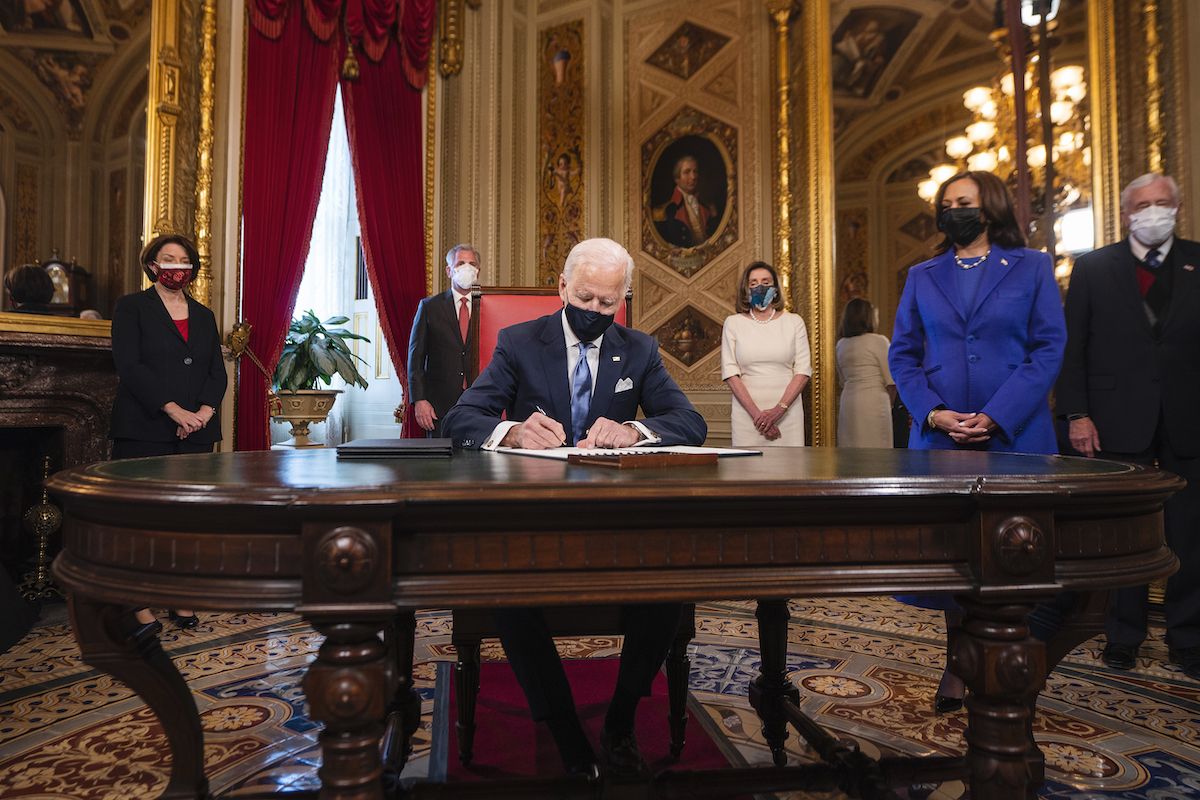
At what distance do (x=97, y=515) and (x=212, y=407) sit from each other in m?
Result: 2.90

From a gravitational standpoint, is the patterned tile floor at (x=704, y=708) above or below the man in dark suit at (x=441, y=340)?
below

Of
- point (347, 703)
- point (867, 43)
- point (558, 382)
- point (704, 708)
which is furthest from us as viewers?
point (867, 43)

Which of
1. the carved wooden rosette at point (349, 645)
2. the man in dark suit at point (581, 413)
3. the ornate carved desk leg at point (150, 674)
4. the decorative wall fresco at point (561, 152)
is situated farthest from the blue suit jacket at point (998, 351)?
the decorative wall fresco at point (561, 152)

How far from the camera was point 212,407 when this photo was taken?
381 centimetres

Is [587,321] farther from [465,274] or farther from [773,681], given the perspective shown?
[465,274]

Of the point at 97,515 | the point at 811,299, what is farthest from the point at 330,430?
the point at 97,515

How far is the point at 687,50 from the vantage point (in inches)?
261

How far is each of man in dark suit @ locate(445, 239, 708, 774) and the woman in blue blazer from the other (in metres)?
0.80

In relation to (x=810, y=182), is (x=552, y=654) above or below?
below

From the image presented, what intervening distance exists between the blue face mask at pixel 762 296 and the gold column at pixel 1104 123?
2.00 meters

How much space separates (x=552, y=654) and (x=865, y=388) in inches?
163

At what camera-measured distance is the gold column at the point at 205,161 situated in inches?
194

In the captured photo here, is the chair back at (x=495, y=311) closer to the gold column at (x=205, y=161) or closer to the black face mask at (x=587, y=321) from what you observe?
the black face mask at (x=587, y=321)

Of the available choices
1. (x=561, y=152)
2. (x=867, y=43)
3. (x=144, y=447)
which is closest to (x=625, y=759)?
(x=144, y=447)
